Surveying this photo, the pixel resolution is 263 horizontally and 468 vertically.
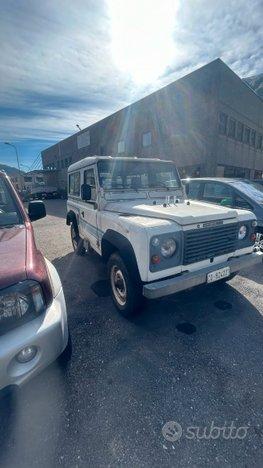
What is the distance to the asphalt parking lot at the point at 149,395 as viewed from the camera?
5.62 feet

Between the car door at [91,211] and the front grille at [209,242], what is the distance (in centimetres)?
185

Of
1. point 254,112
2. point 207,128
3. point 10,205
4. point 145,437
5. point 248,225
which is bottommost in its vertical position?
point 145,437

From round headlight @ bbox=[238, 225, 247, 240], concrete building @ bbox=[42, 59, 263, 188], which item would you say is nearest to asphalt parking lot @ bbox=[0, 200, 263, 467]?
round headlight @ bbox=[238, 225, 247, 240]

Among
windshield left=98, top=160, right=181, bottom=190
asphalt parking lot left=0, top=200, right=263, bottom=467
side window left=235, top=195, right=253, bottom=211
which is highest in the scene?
windshield left=98, top=160, right=181, bottom=190

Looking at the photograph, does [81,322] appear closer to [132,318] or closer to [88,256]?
[132,318]

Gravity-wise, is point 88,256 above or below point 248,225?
below

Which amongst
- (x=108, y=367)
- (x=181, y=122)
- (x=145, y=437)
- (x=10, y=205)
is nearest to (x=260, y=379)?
(x=145, y=437)

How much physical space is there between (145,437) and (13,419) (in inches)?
43.2

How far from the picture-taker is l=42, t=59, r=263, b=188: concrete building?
16.1m

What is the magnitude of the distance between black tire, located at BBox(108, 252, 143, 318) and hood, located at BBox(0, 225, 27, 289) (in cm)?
130

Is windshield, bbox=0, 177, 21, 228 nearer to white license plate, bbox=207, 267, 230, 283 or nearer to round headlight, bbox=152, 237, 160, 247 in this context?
round headlight, bbox=152, 237, 160, 247

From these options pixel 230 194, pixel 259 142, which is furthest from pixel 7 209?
pixel 259 142

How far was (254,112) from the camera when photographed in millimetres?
21453

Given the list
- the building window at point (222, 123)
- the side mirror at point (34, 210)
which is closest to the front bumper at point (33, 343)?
the side mirror at point (34, 210)
